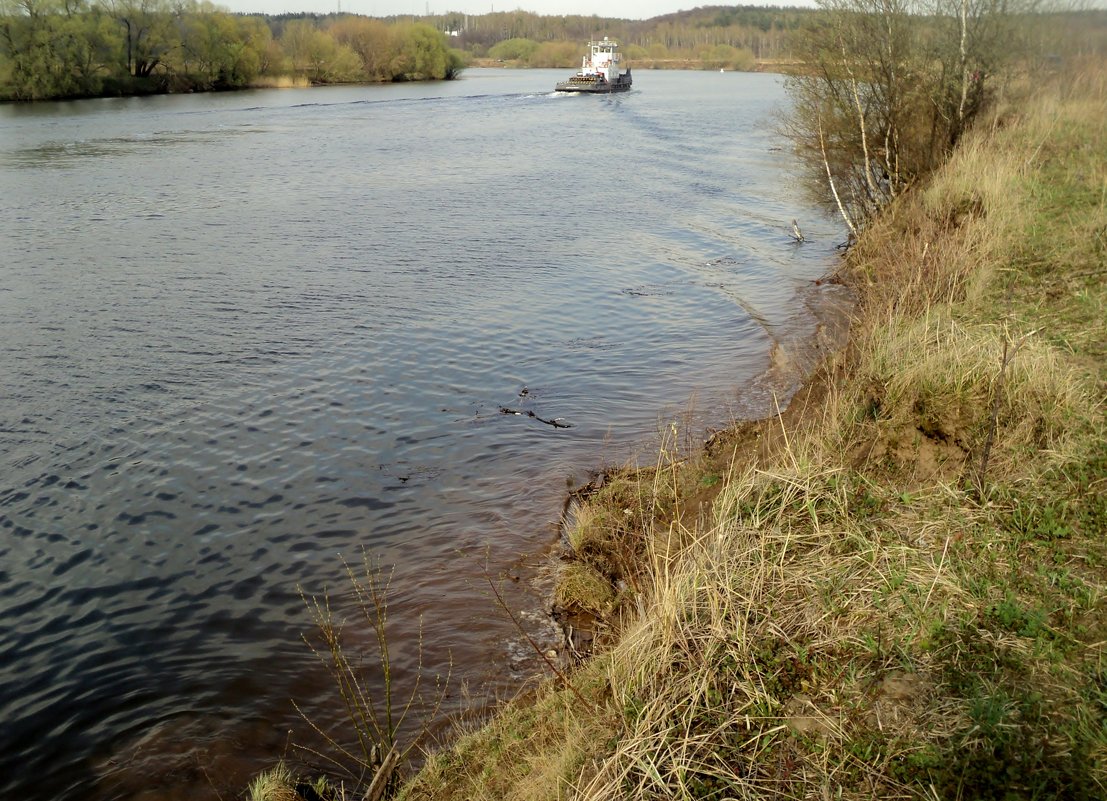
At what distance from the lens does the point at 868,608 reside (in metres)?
4.66

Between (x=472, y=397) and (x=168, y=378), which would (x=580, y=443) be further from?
(x=168, y=378)

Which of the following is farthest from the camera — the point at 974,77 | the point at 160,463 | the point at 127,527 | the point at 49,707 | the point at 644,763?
the point at 974,77

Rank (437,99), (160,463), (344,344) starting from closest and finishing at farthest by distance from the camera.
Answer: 1. (160,463)
2. (344,344)
3. (437,99)

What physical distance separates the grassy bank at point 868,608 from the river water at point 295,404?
1445 mm

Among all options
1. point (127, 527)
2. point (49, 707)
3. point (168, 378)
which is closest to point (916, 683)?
point (49, 707)

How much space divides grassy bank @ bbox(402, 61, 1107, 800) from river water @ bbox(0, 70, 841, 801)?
4.30 feet

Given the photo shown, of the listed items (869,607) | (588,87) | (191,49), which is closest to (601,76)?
(588,87)

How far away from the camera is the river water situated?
6.62 m

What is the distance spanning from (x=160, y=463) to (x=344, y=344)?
448 centimetres

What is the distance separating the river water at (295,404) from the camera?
6.62 meters

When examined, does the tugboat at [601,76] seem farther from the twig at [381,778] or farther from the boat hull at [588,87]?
the twig at [381,778]

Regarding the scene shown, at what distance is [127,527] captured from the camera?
8.77m

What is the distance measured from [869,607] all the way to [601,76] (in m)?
73.8

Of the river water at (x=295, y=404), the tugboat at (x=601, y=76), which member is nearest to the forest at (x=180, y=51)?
the tugboat at (x=601, y=76)
